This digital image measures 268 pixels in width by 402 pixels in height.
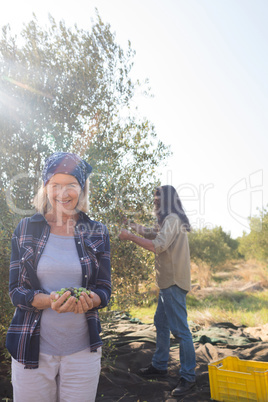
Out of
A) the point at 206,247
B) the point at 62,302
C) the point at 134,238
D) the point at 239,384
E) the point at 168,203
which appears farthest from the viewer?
the point at 206,247

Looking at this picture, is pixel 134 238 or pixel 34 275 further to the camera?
pixel 134 238

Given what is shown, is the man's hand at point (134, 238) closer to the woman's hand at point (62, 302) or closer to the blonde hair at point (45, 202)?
the blonde hair at point (45, 202)

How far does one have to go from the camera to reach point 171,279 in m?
4.96

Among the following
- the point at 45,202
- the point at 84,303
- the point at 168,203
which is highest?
the point at 168,203

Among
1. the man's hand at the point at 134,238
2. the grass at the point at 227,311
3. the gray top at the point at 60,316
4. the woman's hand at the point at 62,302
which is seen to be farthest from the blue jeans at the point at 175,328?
the woman's hand at the point at 62,302

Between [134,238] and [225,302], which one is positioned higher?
[134,238]

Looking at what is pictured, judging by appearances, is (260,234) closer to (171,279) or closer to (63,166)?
(171,279)

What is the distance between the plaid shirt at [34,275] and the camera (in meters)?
2.27

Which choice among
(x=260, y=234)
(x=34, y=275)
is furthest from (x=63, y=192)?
(x=260, y=234)

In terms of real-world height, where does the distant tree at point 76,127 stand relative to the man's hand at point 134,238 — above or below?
above

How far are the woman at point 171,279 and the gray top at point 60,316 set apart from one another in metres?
2.36

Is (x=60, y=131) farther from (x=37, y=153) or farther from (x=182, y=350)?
(x=182, y=350)

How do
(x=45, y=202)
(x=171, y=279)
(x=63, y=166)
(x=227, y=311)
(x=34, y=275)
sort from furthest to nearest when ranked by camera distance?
(x=227, y=311), (x=171, y=279), (x=45, y=202), (x=63, y=166), (x=34, y=275)

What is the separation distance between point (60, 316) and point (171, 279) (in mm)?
2794
